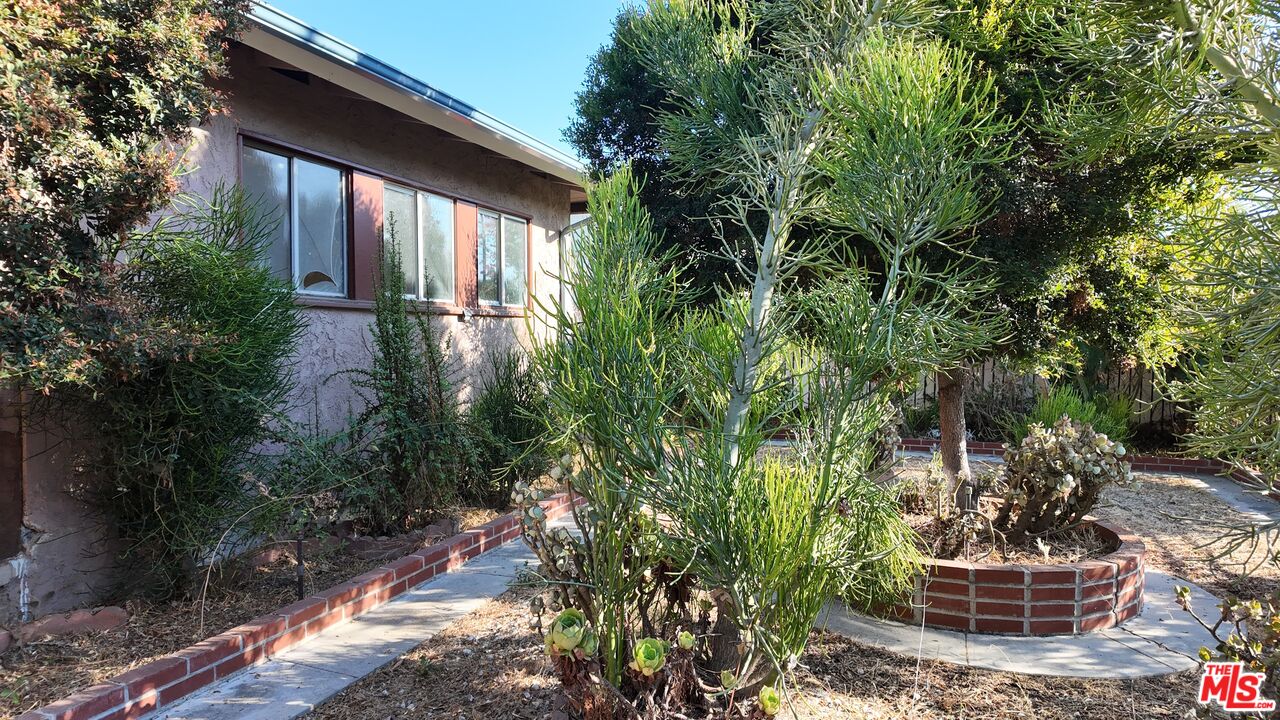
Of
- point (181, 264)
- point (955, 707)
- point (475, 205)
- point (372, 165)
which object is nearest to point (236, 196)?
point (181, 264)

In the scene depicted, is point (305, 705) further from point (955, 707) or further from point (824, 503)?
point (955, 707)

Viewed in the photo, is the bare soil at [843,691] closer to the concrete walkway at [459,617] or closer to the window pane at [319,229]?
the concrete walkway at [459,617]

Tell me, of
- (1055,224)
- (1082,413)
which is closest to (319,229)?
(1055,224)

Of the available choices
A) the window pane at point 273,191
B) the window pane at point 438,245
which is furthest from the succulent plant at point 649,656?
the window pane at point 438,245

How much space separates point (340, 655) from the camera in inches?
149

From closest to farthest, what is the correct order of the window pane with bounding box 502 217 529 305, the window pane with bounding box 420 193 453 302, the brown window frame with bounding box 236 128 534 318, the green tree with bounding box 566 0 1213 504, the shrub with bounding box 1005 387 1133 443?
1. the green tree with bounding box 566 0 1213 504
2. the brown window frame with bounding box 236 128 534 318
3. the window pane with bounding box 420 193 453 302
4. the shrub with bounding box 1005 387 1133 443
5. the window pane with bounding box 502 217 529 305

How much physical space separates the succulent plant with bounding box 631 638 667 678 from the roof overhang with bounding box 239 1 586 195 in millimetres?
2226

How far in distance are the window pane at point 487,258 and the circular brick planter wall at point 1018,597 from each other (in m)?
6.25

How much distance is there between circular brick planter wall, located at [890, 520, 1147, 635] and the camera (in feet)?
13.3

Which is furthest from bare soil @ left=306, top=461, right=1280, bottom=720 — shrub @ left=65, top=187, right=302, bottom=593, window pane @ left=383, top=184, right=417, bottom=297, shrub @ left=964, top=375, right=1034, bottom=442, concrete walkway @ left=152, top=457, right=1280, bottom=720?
shrub @ left=964, top=375, right=1034, bottom=442

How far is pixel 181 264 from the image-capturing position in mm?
3902

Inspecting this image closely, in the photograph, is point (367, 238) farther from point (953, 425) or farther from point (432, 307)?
point (953, 425)

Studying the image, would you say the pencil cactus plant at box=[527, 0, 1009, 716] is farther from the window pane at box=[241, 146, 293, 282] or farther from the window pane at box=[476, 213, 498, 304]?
the window pane at box=[476, 213, 498, 304]

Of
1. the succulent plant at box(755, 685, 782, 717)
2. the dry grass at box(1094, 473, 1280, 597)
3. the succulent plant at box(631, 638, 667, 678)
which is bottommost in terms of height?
the dry grass at box(1094, 473, 1280, 597)
